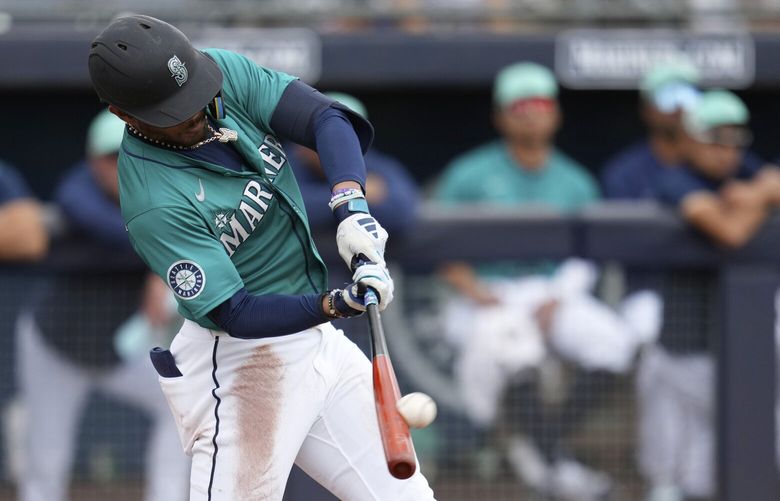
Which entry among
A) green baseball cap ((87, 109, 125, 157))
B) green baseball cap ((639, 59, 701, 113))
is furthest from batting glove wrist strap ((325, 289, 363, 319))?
green baseball cap ((639, 59, 701, 113))

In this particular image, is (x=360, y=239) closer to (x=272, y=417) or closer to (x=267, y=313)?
(x=267, y=313)

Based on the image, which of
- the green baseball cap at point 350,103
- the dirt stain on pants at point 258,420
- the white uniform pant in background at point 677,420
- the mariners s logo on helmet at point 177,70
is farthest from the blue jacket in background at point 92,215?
the white uniform pant in background at point 677,420

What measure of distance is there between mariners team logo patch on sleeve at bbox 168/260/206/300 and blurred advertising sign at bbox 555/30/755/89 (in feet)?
12.8

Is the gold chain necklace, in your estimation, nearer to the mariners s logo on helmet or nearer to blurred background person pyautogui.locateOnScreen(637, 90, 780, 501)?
the mariners s logo on helmet

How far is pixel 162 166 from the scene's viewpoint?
3051 millimetres

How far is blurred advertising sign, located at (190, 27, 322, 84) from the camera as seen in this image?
20.6ft

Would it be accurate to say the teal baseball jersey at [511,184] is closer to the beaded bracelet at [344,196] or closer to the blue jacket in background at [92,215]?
the blue jacket in background at [92,215]

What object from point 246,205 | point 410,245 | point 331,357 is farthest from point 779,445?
point 246,205

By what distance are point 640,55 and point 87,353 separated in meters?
3.19

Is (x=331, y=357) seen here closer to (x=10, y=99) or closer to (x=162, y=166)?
(x=162, y=166)

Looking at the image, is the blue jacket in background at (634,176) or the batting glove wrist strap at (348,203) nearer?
the batting glove wrist strap at (348,203)

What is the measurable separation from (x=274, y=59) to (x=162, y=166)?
3.33m

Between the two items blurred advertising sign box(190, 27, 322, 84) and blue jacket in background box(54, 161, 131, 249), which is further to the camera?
blurred advertising sign box(190, 27, 322, 84)

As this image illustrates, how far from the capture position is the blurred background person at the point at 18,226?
14.9ft
